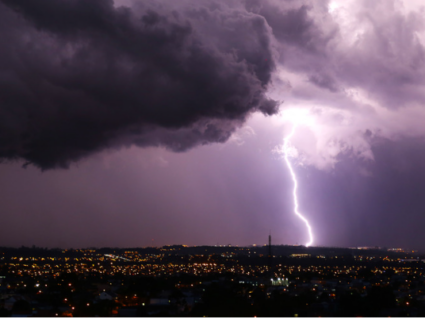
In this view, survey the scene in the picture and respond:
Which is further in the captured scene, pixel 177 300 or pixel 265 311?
pixel 177 300

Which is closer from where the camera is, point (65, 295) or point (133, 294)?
point (65, 295)

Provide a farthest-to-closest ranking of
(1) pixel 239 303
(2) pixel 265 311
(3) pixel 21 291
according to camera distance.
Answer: (3) pixel 21 291, (1) pixel 239 303, (2) pixel 265 311

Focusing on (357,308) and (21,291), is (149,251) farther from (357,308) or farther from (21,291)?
(357,308)

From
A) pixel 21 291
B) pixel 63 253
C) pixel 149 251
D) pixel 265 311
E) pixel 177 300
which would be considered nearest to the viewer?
pixel 265 311

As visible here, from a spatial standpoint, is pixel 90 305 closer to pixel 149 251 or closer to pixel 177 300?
pixel 177 300

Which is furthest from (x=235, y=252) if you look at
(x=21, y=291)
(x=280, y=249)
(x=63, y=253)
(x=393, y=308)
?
(x=393, y=308)

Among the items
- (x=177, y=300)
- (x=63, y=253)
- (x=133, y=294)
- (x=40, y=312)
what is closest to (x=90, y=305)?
(x=40, y=312)

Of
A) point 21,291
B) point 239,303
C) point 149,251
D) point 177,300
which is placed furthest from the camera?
point 149,251

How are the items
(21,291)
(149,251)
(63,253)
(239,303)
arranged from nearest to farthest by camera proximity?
(239,303) → (21,291) → (63,253) → (149,251)
